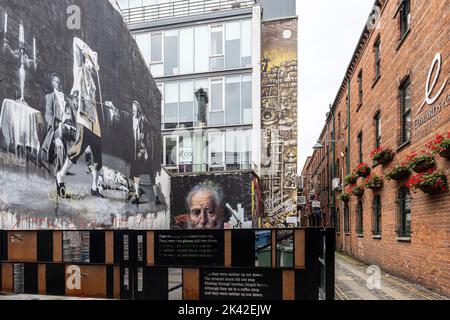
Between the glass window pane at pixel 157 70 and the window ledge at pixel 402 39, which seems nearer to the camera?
the window ledge at pixel 402 39

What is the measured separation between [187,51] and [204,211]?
11099mm

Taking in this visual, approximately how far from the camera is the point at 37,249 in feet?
18.8

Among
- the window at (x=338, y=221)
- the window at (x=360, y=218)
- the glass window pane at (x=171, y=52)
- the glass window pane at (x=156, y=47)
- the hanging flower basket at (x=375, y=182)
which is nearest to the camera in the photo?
the hanging flower basket at (x=375, y=182)

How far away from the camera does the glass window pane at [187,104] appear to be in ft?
76.7

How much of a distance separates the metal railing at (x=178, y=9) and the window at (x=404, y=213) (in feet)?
59.2

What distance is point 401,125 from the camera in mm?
10766

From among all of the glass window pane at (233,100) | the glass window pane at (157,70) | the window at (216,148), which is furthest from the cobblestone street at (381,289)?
the glass window pane at (157,70)

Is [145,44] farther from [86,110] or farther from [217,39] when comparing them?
[86,110]

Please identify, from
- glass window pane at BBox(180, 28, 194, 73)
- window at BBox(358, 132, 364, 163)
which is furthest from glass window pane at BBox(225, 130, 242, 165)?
window at BBox(358, 132, 364, 163)

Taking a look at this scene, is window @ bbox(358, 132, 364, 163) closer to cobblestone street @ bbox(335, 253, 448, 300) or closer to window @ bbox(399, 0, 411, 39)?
window @ bbox(399, 0, 411, 39)

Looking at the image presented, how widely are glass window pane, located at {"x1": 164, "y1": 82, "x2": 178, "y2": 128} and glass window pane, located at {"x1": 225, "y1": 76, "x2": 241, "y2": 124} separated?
11.7ft

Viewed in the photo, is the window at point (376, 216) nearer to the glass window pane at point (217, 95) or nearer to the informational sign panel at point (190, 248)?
the informational sign panel at point (190, 248)

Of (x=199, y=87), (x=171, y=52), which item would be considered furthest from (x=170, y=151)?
(x=171, y=52)

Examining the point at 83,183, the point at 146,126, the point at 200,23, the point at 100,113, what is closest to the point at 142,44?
the point at 200,23
